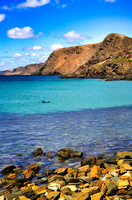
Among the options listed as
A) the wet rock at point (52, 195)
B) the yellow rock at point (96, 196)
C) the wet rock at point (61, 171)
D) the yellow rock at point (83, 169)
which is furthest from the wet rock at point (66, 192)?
the yellow rock at point (83, 169)

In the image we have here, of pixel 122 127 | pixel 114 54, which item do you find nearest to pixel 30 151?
pixel 122 127

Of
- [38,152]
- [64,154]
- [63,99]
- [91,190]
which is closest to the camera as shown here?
[91,190]

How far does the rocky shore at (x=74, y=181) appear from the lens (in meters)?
6.97

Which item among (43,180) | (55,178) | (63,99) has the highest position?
(63,99)

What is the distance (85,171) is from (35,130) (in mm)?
8248

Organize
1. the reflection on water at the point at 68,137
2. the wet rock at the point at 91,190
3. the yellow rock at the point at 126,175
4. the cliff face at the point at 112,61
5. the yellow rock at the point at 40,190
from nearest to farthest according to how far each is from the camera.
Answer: the wet rock at the point at 91,190
the yellow rock at the point at 40,190
the yellow rock at the point at 126,175
the reflection on water at the point at 68,137
the cliff face at the point at 112,61

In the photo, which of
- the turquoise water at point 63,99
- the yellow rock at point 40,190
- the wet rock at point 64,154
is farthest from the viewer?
the turquoise water at point 63,99

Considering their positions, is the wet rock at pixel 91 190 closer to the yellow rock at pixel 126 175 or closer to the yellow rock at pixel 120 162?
the yellow rock at pixel 126 175

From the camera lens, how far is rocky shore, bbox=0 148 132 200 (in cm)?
697

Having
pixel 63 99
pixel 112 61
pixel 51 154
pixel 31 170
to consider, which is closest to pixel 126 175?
pixel 31 170

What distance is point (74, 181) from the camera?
8094 millimetres

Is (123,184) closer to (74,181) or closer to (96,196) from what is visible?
(96,196)

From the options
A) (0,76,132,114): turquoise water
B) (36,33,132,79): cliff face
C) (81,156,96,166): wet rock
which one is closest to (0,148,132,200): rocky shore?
(81,156,96,166): wet rock

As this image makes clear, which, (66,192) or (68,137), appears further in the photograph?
(68,137)
